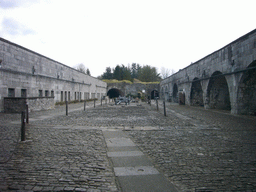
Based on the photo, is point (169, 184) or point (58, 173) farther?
point (58, 173)

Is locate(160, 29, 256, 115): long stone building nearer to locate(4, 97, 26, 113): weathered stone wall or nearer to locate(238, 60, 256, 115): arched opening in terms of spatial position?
locate(238, 60, 256, 115): arched opening

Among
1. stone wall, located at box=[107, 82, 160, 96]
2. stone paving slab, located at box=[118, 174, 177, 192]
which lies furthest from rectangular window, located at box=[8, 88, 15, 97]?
stone wall, located at box=[107, 82, 160, 96]

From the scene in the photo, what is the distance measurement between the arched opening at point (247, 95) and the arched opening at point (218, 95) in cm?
468

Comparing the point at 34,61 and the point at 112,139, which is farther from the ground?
the point at 34,61

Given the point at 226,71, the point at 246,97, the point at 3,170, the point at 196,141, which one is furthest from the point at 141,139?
the point at 226,71

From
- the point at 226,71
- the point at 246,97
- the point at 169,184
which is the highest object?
the point at 226,71

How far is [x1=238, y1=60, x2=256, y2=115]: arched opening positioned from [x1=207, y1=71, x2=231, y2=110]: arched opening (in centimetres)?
468

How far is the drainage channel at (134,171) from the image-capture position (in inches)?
123

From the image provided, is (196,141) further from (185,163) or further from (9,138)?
(9,138)

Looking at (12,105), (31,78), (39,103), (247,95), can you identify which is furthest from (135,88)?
(247,95)

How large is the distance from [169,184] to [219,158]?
1918 millimetres

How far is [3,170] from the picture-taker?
3.70m

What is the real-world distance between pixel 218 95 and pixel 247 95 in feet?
17.0

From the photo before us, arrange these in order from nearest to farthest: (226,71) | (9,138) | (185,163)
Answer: (185,163), (9,138), (226,71)
